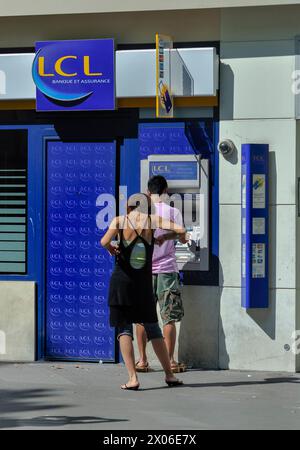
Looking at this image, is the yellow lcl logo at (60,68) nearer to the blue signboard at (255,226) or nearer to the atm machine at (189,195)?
the atm machine at (189,195)

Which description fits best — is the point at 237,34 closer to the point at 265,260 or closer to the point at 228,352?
the point at 265,260

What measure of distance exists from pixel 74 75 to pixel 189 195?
170 centimetres

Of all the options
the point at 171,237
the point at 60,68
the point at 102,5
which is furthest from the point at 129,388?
the point at 102,5

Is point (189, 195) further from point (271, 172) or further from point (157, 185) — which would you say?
point (271, 172)

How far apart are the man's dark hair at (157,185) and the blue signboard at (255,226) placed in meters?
0.83

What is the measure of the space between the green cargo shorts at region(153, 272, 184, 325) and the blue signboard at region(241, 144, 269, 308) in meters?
0.68

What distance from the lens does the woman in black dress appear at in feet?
29.4

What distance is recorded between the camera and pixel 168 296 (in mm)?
9945

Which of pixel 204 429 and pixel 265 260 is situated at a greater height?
pixel 265 260

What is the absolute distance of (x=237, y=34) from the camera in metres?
10.2

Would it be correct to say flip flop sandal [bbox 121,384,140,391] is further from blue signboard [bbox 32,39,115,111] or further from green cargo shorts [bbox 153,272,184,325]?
blue signboard [bbox 32,39,115,111]
